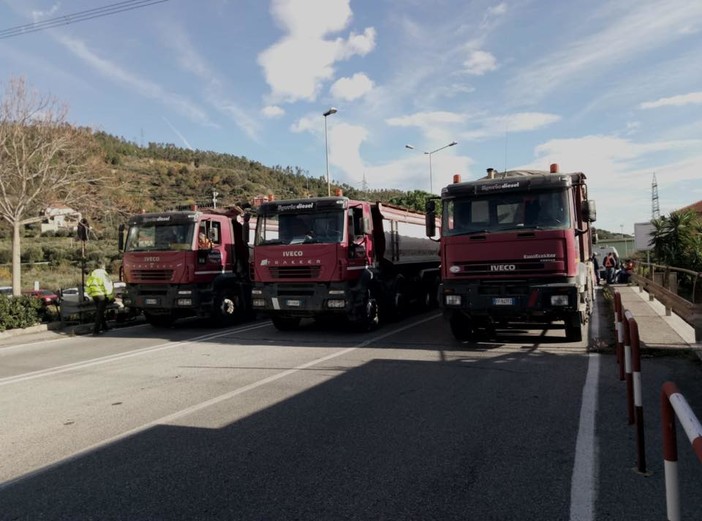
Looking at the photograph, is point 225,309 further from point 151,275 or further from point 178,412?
point 178,412

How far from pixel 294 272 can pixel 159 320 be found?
199 inches

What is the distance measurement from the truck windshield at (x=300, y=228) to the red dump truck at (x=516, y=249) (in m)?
2.53

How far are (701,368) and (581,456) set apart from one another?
395 centimetres

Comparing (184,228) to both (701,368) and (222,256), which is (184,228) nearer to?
(222,256)

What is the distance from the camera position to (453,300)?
30.6 feet

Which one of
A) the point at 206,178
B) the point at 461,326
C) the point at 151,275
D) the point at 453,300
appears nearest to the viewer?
the point at 453,300

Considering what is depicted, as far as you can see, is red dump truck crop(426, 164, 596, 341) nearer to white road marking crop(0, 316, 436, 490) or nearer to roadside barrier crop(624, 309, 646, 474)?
white road marking crop(0, 316, 436, 490)

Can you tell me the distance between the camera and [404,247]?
14.1 meters

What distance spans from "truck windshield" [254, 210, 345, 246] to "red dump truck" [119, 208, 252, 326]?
2.93 ft

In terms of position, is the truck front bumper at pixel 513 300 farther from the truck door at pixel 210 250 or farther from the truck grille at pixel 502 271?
the truck door at pixel 210 250

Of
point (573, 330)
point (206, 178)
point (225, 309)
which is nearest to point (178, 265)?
point (225, 309)

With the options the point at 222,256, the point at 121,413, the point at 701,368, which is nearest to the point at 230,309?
the point at 222,256

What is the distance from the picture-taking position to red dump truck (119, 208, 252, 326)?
12.6 metres

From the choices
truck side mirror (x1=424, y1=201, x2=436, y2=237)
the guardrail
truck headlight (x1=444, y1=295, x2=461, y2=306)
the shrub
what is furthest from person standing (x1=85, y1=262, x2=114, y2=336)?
the guardrail
